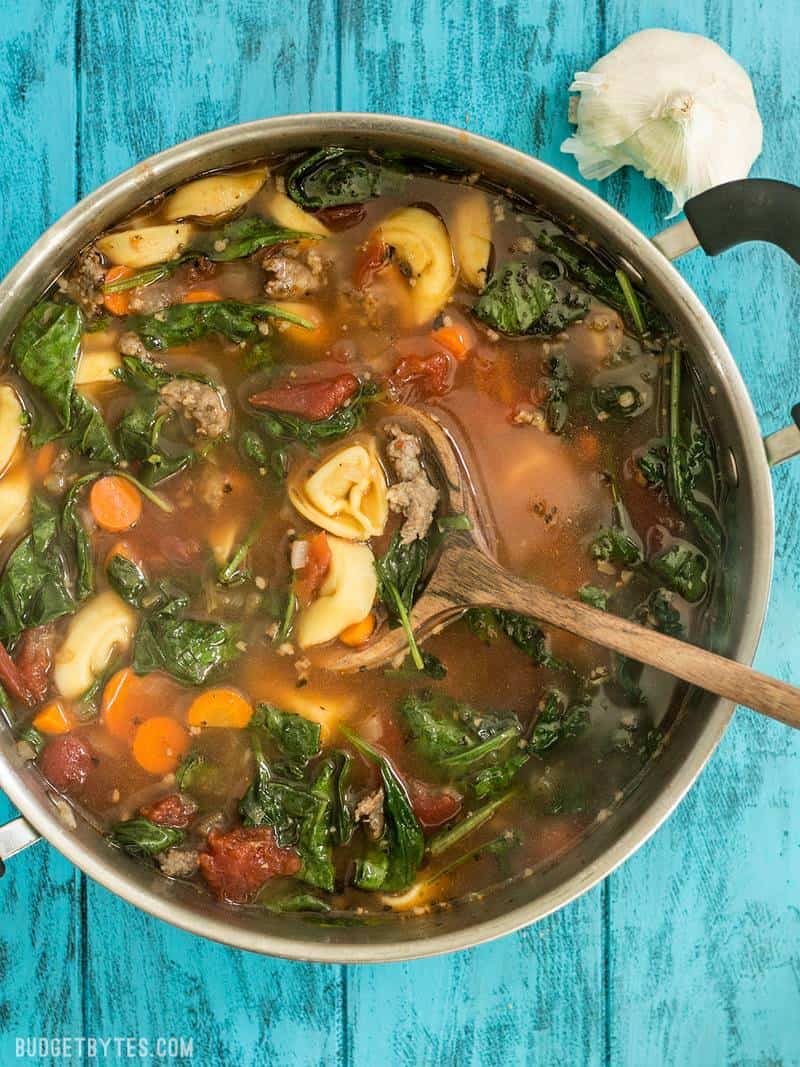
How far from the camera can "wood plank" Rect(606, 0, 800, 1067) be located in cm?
281

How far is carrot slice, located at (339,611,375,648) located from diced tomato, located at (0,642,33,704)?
840 millimetres

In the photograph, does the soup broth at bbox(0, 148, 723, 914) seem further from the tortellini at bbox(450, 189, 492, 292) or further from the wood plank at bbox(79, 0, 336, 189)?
the wood plank at bbox(79, 0, 336, 189)

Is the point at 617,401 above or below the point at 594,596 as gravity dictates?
above

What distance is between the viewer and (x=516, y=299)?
253cm

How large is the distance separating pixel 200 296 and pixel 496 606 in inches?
43.5

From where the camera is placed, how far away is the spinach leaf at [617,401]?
2.57m

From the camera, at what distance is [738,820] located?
2.85 m

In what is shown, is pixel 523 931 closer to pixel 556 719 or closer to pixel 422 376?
pixel 556 719

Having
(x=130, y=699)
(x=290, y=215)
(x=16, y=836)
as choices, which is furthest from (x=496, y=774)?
(x=290, y=215)

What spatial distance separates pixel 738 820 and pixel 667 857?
0.74 ft

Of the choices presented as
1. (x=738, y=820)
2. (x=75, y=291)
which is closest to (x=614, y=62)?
(x=75, y=291)

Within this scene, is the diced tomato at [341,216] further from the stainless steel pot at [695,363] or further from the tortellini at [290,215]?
the stainless steel pot at [695,363]

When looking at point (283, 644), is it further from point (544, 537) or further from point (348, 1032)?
point (348, 1032)

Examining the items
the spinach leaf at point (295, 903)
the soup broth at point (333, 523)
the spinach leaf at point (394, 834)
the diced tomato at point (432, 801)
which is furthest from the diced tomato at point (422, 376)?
the spinach leaf at point (295, 903)
